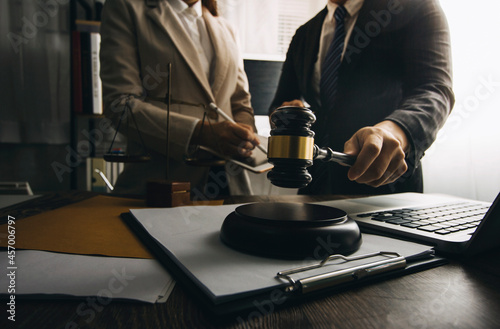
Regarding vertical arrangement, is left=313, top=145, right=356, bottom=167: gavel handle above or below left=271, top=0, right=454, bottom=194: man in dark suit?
below

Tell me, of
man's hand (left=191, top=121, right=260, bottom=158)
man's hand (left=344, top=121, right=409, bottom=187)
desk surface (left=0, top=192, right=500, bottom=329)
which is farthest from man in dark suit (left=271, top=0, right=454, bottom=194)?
desk surface (left=0, top=192, right=500, bottom=329)

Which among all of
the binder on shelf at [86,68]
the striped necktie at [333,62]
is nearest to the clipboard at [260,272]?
the striped necktie at [333,62]

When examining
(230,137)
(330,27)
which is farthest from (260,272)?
(330,27)

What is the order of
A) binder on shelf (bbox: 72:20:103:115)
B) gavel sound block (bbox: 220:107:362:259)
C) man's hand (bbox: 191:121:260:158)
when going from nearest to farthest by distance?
gavel sound block (bbox: 220:107:362:259), man's hand (bbox: 191:121:260:158), binder on shelf (bbox: 72:20:103:115)

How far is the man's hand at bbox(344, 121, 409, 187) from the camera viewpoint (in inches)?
21.5

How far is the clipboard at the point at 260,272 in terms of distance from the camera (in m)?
0.23

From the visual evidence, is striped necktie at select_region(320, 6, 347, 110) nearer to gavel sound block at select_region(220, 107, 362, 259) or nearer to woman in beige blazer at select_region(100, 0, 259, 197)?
woman in beige blazer at select_region(100, 0, 259, 197)

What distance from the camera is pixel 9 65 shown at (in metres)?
1.71

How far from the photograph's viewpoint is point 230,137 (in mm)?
1033

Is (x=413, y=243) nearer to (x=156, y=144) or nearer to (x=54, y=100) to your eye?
(x=156, y=144)

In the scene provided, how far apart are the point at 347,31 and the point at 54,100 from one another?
180 cm

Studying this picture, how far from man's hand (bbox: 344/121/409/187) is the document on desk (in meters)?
0.41

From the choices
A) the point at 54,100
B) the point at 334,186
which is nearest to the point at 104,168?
the point at 54,100

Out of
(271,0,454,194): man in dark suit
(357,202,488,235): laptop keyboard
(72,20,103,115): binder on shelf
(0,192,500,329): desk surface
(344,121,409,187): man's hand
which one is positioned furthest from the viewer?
(72,20,103,115): binder on shelf
